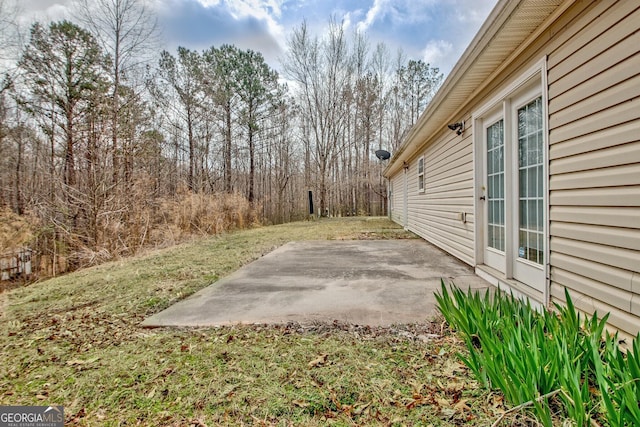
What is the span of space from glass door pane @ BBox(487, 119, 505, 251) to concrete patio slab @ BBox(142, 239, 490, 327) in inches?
21.7

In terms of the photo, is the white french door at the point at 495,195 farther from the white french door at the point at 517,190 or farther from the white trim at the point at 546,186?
the white trim at the point at 546,186

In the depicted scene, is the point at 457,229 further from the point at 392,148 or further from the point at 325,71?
the point at 392,148

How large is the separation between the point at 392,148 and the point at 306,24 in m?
9.08

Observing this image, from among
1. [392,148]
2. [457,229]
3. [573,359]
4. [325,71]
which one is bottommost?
[573,359]

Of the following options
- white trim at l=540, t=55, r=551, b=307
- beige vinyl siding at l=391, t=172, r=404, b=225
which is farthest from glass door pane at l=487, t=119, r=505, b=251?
beige vinyl siding at l=391, t=172, r=404, b=225

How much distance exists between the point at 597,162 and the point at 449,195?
10.3 feet

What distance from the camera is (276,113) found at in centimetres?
1611

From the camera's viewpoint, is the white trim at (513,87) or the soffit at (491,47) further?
the white trim at (513,87)

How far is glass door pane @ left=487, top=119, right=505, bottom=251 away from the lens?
3.11 m

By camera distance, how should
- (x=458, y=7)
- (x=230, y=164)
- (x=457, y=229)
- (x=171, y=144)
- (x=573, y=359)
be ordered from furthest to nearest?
(x=230, y=164) → (x=171, y=144) → (x=458, y=7) → (x=457, y=229) → (x=573, y=359)

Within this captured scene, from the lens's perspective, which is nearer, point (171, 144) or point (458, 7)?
point (458, 7)

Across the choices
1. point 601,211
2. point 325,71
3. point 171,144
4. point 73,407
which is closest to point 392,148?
point 325,71

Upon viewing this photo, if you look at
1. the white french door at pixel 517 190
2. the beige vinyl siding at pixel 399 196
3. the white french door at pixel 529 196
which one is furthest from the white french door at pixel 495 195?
the beige vinyl siding at pixel 399 196

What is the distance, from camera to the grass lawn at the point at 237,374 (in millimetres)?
1288
